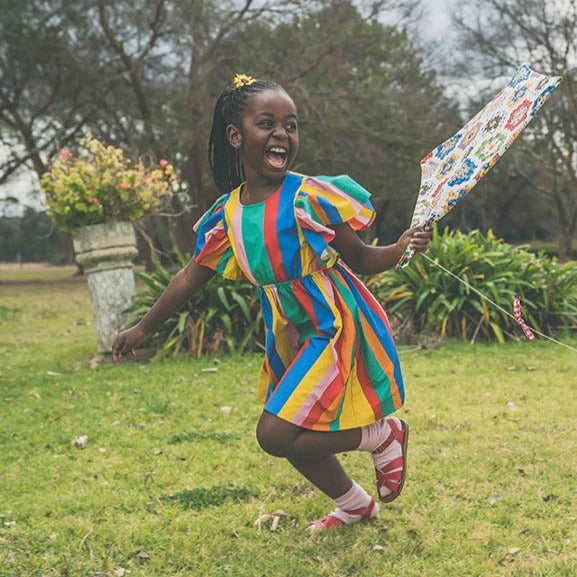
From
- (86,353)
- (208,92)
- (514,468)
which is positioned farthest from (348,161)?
(514,468)

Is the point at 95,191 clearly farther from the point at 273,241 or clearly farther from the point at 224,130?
the point at 273,241

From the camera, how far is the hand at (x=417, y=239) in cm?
264

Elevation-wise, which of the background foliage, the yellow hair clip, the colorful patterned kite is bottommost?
the colorful patterned kite

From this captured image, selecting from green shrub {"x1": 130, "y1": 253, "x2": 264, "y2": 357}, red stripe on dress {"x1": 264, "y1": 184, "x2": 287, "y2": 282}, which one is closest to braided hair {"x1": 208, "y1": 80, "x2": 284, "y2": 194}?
red stripe on dress {"x1": 264, "y1": 184, "x2": 287, "y2": 282}

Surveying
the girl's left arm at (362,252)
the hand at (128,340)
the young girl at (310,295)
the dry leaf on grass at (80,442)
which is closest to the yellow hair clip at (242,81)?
the young girl at (310,295)

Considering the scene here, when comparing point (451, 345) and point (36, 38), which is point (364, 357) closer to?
point (451, 345)

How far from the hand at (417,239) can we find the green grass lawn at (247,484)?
110cm

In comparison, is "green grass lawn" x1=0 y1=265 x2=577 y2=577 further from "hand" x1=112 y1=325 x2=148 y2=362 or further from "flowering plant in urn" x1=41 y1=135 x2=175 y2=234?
"flowering plant in urn" x1=41 y1=135 x2=175 y2=234

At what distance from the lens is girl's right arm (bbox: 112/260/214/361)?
10.2 ft

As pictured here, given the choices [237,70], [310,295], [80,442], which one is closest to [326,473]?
[310,295]

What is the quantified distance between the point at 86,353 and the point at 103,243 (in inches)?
56.5

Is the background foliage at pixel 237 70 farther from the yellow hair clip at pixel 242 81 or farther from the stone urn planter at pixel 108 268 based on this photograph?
the yellow hair clip at pixel 242 81

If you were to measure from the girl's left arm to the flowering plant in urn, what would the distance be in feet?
15.5

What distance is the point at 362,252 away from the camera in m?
2.87
